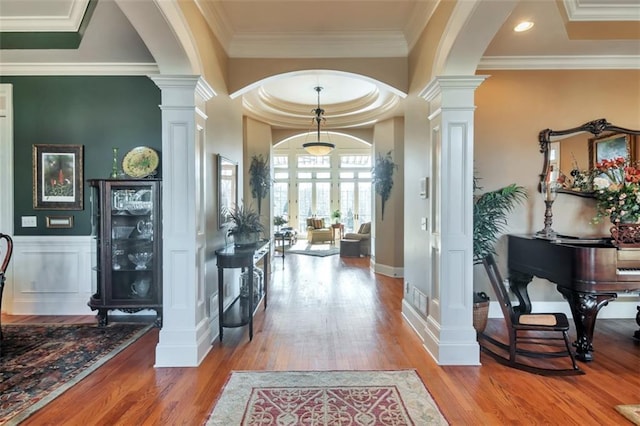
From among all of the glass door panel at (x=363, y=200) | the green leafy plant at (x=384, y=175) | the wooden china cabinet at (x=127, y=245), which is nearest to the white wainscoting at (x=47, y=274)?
the wooden china cabinet at (x=127, y=245)

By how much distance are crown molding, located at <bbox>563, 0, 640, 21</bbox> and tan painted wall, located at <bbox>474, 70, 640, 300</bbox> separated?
0.78 metres

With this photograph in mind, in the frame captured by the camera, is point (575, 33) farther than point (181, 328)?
Yes

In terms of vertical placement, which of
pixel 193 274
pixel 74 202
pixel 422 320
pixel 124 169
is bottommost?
pixel 422 320

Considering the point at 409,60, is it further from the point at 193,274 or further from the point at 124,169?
the point at 124,169

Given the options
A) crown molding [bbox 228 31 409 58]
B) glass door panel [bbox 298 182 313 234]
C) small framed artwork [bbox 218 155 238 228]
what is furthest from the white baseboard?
glass door panel [bbox 298 182 313 234]

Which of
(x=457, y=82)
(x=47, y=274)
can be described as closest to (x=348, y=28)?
(x=457, y=82)

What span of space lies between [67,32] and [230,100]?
1.93m

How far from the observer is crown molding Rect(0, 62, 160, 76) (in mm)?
3961

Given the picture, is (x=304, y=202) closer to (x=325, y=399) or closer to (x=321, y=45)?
(x=321, y=45)

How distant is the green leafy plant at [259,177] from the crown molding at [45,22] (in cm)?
380

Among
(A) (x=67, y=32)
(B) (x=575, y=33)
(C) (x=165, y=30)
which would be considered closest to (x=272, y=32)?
(C) (x=165, y=30)

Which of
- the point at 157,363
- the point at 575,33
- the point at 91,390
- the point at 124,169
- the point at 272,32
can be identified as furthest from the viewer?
the point at 124,169

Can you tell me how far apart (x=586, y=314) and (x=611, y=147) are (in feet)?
7.43

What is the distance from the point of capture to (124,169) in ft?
12.5
